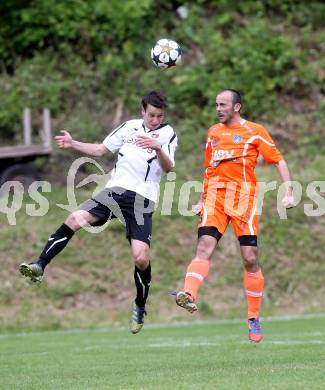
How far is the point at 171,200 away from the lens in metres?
18.3

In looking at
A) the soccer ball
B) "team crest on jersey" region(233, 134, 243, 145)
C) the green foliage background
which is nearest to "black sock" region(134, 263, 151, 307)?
"team crest on jersey" region(233, 134, 243, 145)

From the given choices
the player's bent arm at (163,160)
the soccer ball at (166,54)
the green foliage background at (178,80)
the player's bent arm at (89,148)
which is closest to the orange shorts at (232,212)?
the player's bent arm at (163,160)

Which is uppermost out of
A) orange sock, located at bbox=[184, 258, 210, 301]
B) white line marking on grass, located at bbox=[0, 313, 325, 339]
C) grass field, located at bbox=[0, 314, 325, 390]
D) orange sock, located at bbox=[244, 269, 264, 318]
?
orange sock, located at bbox=[184, 258, 210, 301]

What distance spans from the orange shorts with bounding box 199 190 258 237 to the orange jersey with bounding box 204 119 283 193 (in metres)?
0.14

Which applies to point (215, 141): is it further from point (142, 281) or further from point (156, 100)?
point (142, 281)

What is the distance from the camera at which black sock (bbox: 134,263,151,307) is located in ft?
31.8

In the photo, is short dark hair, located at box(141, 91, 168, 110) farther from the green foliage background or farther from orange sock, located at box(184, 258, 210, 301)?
the green foliage background

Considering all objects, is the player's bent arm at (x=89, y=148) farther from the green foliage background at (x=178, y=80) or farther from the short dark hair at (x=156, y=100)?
the green foliage background at (x=178, y=80)

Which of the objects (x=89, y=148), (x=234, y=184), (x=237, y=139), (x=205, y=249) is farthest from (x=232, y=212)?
(x=89, y=148)

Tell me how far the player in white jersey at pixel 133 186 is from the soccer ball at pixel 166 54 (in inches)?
24.0

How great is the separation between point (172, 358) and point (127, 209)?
1.45m

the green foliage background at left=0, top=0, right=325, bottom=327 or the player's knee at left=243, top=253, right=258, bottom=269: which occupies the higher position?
the green foliage background at left=0, top=0, right=325, bottom=327

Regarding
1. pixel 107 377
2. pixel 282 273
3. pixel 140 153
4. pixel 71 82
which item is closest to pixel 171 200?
pixel 282 273

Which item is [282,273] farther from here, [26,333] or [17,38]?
[17,38]
